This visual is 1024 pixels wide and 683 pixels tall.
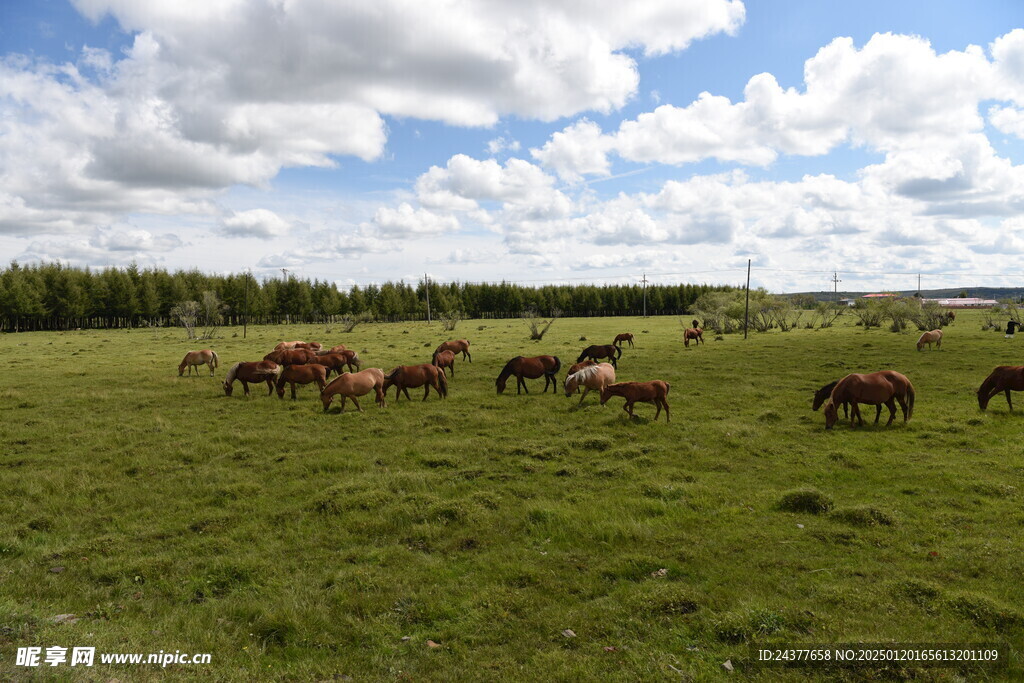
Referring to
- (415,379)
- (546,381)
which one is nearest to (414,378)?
(415,379)

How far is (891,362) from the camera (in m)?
24.9

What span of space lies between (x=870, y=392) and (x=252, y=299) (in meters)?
89.4

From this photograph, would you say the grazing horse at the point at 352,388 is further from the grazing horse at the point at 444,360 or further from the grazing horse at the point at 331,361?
the grazing horse at the point at 444,360

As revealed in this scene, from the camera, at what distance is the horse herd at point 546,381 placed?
13219 mm

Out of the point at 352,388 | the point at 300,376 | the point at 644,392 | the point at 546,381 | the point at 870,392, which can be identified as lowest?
the point at 546,381

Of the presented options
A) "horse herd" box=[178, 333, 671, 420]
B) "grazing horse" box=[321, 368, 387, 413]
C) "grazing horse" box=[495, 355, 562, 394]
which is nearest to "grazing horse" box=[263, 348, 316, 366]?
"horse herd" box=[178, 333, 671, 420]

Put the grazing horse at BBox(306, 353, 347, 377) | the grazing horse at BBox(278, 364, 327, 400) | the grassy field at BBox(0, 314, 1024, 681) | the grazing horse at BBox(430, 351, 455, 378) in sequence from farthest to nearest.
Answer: the grazing horse at BBox(430, 351, 455, 378) → the grazing horse at BBox(306, 353, 347, 377) → the grazing horse at BBox(278, 364, 327, 400) → the grassy field at BBox(0, 314, 1024, 681)

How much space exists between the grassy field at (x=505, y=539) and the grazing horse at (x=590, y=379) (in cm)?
158

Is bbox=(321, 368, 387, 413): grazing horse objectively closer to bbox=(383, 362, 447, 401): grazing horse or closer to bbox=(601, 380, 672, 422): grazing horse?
bbox=(383, 362, 447, 401): grazing horse

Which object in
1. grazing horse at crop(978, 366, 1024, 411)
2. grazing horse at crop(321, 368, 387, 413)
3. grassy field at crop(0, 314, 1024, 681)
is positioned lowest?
grassy field at crop(0, 314, 1024, 681)

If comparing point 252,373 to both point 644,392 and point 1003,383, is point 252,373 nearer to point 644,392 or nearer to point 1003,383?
point 644,392

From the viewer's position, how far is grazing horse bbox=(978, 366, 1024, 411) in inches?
549

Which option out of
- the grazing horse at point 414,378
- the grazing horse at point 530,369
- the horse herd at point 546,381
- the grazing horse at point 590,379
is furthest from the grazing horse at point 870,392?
the grazing horse at point 414,378

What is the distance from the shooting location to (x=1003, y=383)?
1422 cm
